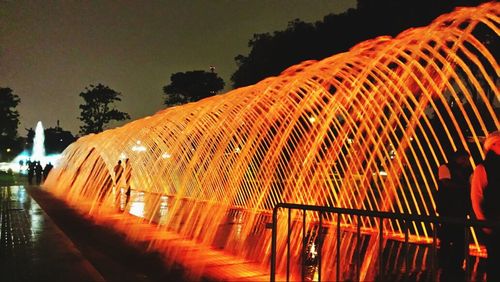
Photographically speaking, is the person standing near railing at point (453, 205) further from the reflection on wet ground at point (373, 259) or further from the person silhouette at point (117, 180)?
the person silhouette at point (117, 180)

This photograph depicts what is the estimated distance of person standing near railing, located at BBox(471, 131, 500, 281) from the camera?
191 inches

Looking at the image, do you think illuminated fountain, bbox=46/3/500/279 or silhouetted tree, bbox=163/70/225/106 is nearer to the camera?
illuminated fountain, bbox=46/3/500/279

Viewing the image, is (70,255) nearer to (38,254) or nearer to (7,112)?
(38,254)

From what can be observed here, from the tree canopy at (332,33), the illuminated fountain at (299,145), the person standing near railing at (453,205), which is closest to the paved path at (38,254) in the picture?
the illuminated fountain at (299,145)

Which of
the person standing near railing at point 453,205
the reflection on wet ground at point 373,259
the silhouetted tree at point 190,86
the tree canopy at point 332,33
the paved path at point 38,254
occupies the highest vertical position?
the silhouetted tree at point 190,86

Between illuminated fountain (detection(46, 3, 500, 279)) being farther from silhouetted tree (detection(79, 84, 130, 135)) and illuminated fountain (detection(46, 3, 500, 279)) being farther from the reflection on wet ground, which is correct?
silhouetted tree (detection(79, 84, 130, 135))

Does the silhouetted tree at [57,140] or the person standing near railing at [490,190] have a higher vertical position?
the silhouetted tree at [57,140]

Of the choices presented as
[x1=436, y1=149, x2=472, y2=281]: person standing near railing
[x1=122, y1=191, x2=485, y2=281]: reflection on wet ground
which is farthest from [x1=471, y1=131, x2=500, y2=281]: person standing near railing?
[x1=436, y1=149, x2=472, y2=281]: person standing near railing

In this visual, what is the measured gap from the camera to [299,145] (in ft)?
64.0

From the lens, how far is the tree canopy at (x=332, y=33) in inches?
861

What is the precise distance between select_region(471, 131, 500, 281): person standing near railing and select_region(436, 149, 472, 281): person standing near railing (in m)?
1.61

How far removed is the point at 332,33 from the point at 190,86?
39.8m

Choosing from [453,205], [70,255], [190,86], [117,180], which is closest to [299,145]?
[117,180]

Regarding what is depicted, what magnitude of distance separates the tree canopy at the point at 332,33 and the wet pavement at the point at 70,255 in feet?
56.1
